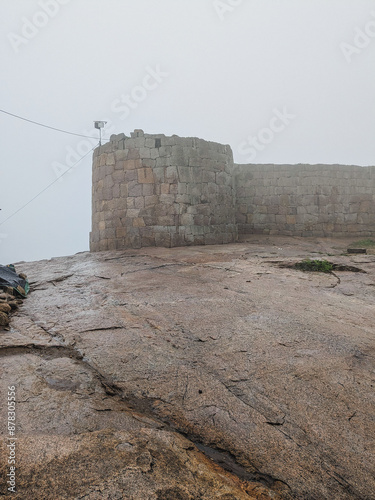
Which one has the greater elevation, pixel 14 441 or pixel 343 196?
pixel 343 196

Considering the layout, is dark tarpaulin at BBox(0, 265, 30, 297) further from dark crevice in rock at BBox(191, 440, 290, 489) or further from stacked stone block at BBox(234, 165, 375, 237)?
stacked stone block at BBox(234, 165, 375, 237)

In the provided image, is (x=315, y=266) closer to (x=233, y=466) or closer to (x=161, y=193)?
(x=233, y=466)

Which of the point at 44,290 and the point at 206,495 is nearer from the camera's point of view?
the point at 206,495

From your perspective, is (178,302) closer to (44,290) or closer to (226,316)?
(226,316)

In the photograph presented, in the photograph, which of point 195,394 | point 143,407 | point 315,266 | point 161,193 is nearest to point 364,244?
point 315,266

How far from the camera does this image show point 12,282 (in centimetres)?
475

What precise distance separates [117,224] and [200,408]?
7204 millimetres

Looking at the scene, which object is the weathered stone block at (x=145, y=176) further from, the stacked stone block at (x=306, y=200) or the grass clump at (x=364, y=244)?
the grass clump at (x=364, y=244)

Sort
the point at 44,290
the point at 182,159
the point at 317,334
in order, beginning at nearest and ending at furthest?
the point at 317,334
the point at 44,290
the point at 182,159

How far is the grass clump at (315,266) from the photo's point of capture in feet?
17.8

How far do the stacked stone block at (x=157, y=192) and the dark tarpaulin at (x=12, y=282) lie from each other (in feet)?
12.4

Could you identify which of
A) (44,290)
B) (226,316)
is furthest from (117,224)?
(226,316)

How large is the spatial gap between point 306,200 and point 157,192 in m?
4.94

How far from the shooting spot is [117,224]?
349 inches
